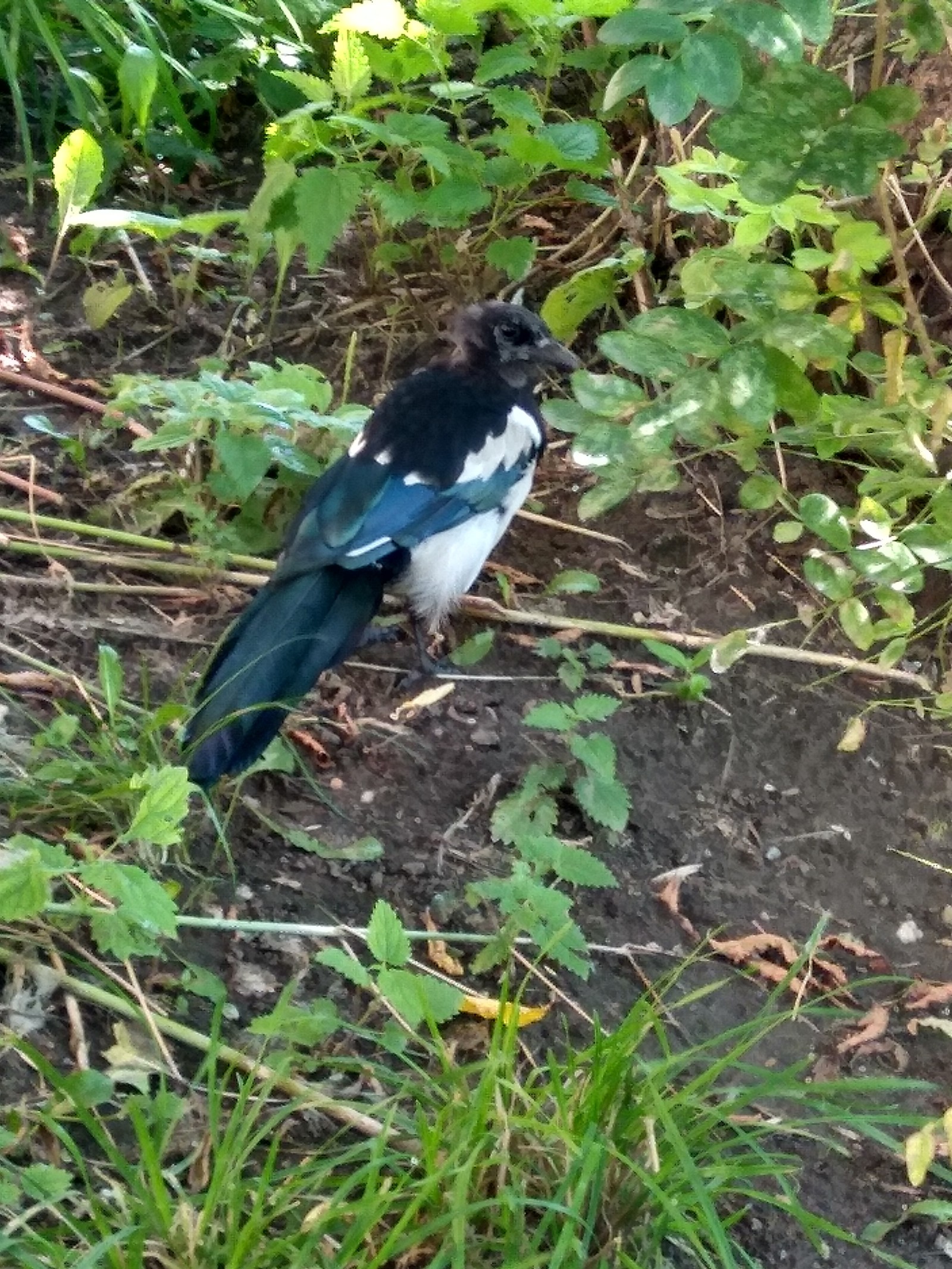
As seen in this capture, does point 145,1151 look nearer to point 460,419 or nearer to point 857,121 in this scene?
point 857,121

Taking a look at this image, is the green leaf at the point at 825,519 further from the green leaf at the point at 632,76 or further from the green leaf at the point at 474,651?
the green leaf at the point at 632,76

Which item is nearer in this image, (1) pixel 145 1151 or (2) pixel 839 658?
(1) pixel 145 1151

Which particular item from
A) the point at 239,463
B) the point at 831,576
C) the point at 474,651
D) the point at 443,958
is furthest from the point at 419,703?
the point at 831,576

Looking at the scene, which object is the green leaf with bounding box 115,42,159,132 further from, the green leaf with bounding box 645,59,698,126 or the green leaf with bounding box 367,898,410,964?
the green leaf with bounding box 367,898,410,964

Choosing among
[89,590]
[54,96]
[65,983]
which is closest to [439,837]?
[65,983]

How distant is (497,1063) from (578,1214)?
6.9 inches

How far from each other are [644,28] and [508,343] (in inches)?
57.3

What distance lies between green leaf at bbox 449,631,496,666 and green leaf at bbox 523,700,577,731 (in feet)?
1.18

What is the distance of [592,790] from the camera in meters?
2.34

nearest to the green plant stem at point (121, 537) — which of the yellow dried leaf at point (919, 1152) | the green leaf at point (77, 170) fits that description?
the green leaf at point (77, 170)

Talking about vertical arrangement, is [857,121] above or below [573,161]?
above

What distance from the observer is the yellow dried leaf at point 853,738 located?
257 cm

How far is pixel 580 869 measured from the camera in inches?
82.6

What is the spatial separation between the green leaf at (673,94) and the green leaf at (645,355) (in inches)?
16.8
